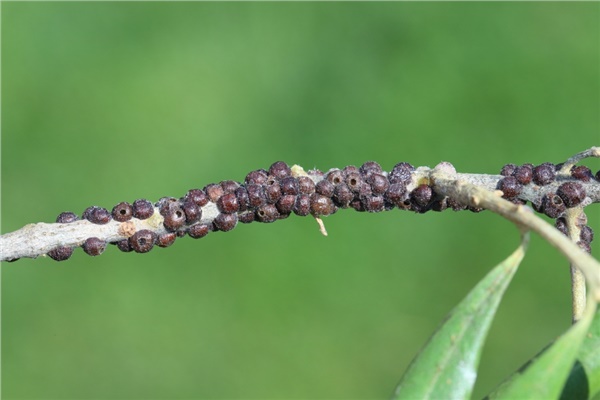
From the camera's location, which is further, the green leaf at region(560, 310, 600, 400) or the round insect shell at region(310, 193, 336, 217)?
the round insect shell at region(310, 193, 336, 217)

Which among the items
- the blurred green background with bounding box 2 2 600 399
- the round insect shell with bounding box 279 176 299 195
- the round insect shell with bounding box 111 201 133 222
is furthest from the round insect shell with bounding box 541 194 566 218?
the blurred green background with bounding box 2 2 600 399

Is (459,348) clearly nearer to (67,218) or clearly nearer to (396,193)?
(396,193)

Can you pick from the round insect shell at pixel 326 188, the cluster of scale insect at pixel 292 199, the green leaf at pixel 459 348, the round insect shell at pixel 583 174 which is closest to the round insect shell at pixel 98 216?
the cluster of scale insect at pixel 292 199

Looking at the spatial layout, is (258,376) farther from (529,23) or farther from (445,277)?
(529,23)

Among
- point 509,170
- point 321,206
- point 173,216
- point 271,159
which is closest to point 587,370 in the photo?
point 509,170

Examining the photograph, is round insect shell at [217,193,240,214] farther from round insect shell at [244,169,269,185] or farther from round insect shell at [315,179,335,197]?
round insect shell at [315,179,335,197]
